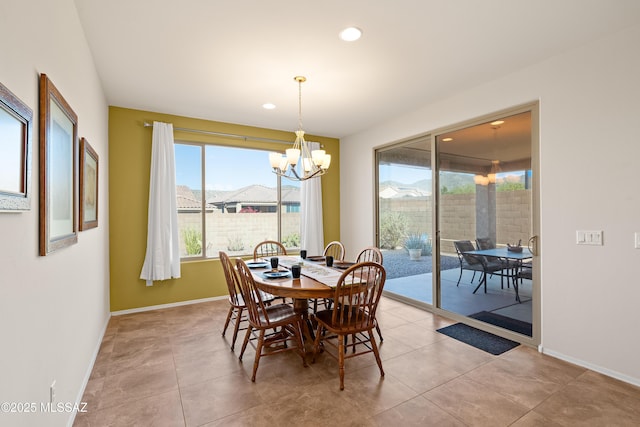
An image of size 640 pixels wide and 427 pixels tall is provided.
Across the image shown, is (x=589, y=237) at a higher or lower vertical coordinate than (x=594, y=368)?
higher

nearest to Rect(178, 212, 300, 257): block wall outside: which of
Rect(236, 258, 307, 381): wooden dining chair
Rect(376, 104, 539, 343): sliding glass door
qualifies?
Rect(376, 104, 539, 343): sliding glass door

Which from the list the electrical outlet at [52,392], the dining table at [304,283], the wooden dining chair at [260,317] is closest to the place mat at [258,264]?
the dining table at [304,283]

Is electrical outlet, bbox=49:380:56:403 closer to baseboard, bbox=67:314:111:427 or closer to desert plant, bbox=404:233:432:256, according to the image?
baseboard, bbox=67:314:111:427

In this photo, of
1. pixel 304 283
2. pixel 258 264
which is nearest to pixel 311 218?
pixel 258 264

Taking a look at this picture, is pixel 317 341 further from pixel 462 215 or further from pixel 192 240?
pixel 192 240

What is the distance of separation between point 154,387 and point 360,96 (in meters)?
3.51

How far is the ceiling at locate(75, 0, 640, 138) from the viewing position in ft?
6.89

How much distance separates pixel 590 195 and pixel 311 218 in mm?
3632

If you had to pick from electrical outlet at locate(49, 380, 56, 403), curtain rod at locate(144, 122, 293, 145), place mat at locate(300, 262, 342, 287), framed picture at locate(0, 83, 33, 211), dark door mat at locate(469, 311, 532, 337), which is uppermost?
curtain rod at locate(144, 122, 293, 145)

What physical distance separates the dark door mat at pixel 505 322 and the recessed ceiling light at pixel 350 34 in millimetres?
3090

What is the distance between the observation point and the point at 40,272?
1434mm

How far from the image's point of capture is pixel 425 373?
247cm

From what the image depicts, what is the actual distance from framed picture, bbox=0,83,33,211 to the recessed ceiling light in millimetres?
2027

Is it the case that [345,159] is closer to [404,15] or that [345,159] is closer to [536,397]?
[404,15]
